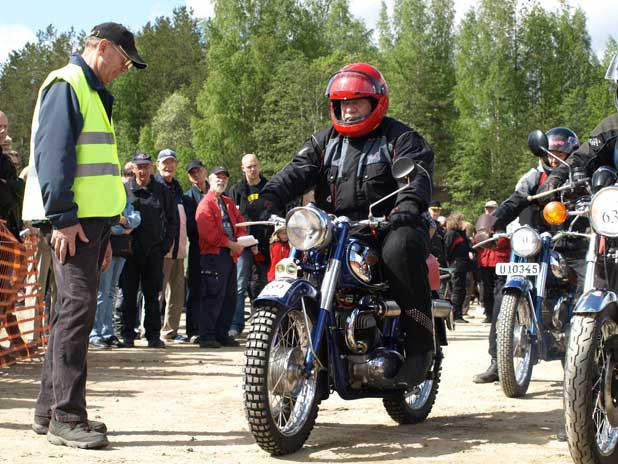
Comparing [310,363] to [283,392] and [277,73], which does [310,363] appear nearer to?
[283,392]

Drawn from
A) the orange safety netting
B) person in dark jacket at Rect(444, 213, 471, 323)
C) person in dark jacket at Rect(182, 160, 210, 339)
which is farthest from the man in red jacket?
person in dark jacket at Rect(444, 213, 471, 323)

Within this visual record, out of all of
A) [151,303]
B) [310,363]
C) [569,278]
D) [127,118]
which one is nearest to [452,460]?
[310,363]

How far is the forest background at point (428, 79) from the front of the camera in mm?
64062

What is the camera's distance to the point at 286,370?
5539 mm

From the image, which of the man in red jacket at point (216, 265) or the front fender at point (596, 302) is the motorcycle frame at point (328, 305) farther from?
the man in red jacket at point (216, 265)

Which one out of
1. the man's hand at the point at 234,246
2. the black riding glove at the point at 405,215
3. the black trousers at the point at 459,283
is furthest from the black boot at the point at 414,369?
the black trousers at the point at 459,283

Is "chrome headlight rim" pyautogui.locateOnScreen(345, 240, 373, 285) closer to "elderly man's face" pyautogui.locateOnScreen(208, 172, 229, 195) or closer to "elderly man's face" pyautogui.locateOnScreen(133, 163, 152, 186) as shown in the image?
"elderly man's face" pyautogui.locateOnScreen(133, 163, 152, 186)

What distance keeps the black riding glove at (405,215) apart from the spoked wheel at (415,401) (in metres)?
1.02

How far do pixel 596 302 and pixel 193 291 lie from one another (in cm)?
876

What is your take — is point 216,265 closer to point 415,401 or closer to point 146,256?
point 146,256

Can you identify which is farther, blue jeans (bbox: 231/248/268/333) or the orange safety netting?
blue jeans (bbox: 231/248/268/333)

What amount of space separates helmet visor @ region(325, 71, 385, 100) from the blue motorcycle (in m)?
0.64

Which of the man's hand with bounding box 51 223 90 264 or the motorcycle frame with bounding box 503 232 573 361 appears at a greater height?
the man's hand with bounding box 51 223 90 264

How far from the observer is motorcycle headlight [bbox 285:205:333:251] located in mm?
5637
